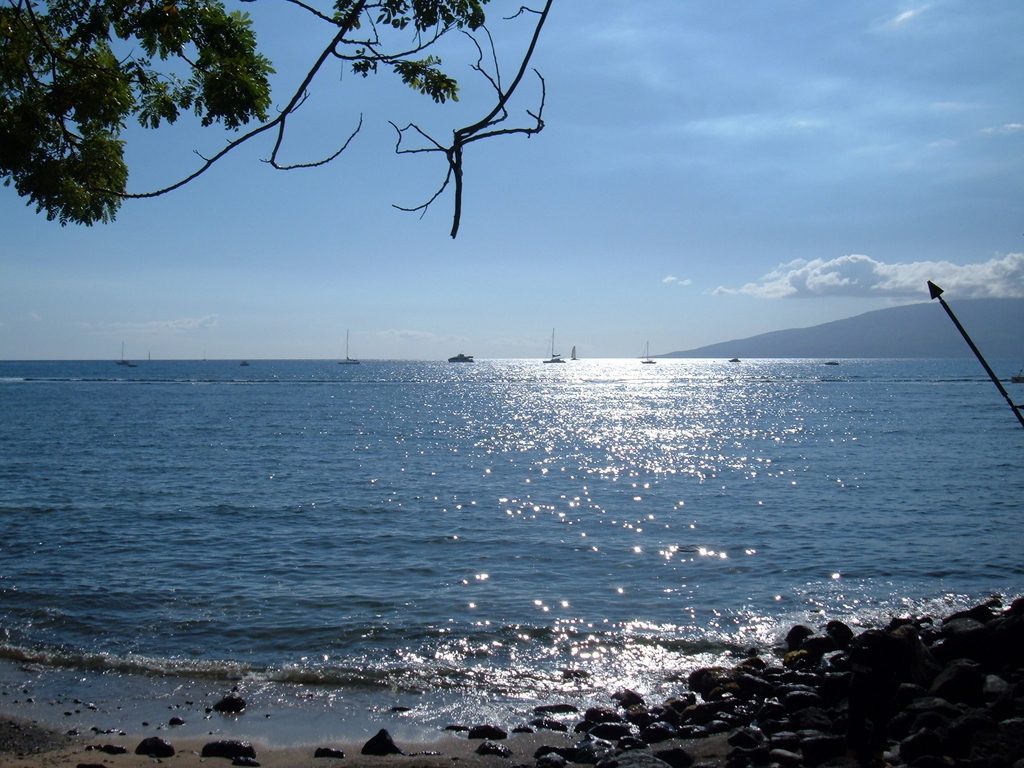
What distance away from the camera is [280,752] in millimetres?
9156

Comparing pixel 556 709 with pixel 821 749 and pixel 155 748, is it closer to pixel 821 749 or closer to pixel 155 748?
pixel 821 749

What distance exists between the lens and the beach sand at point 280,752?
851 centimetres

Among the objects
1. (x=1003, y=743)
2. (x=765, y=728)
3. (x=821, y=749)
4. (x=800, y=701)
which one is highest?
(x=1003, y=743)

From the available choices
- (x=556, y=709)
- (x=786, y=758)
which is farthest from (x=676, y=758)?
(x=556, y=709)

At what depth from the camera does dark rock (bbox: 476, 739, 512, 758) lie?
8992 mm

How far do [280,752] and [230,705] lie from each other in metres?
1.62

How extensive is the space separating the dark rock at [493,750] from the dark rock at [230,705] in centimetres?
334

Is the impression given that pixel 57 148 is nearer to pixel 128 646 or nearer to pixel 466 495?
pixel 128 646

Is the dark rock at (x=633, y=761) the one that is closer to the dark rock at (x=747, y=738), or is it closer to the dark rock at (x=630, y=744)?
Answer: the dark rock at (x=630, y=744)

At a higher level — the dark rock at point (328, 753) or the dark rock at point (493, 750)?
the dark rock at point (493, 750)

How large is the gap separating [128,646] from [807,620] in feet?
37.5

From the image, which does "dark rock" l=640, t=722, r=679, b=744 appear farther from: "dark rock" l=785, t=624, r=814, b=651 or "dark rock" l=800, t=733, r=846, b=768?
"dark rock" l=785, t=624, r=814, b=651

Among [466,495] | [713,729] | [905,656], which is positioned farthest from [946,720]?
[466,495]

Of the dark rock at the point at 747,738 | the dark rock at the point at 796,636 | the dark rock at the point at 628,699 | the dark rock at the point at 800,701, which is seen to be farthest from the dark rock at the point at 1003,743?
the dark rock at the point at 796,636
